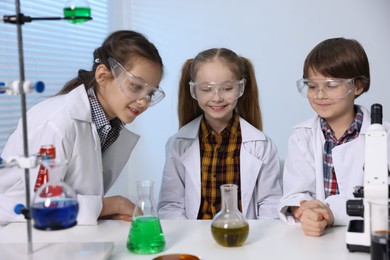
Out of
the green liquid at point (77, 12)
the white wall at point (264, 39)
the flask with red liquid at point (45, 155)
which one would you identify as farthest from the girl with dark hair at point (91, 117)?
the white wall at point (264, 39)

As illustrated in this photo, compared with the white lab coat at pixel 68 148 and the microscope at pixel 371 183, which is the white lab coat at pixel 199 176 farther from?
the microscope at pixel 371 183

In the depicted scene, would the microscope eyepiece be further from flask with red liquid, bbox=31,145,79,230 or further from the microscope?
flask with red liquid, bbox=31,145,79,230

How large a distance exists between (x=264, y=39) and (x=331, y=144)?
2006mm

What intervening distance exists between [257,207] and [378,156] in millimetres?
1078

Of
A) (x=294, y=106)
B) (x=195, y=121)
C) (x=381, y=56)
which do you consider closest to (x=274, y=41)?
(x=294, y=106)

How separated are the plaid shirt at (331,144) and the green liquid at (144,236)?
856mm

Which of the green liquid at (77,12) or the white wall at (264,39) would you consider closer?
the green liquid at (77,12)

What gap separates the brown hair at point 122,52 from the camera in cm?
175

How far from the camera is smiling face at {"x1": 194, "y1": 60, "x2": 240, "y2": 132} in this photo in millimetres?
2094

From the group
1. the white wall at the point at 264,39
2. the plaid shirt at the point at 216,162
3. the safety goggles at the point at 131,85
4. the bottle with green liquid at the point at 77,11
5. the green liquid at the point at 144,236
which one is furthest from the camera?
the white wall at the point at 264,39

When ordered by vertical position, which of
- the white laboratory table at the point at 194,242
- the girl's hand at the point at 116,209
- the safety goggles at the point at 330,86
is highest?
the safety goggles at the point at 330,86

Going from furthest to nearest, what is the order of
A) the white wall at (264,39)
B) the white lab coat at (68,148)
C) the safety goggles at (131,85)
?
1. the white wall at (264,39)
2. the safety goggles at (131,85)
3. the white lab coat at (68,148)

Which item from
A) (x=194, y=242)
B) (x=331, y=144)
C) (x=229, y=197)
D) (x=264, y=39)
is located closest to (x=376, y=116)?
(x=229, y=197)

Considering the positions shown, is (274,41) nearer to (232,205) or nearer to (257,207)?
(257,207)
